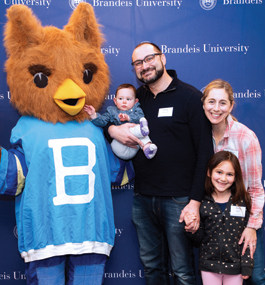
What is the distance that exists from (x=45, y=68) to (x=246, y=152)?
4.62 feet

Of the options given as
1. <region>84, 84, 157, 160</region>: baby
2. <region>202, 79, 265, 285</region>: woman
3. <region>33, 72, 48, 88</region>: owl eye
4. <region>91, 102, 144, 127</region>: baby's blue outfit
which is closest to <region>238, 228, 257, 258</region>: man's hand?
<region>202, 79, 265, 285</region>: woman

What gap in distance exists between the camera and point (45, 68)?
1798 millimetres

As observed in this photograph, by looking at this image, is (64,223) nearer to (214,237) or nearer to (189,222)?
(189,222)

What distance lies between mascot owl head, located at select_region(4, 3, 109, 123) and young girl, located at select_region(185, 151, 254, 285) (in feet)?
3.32

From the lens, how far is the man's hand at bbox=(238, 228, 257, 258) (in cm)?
172

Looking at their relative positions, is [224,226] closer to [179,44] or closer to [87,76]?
[87,76]

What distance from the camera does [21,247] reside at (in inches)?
72.6

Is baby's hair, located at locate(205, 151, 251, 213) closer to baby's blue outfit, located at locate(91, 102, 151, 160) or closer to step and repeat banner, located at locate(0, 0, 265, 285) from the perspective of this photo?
baby's blue outfit, located at locate(91, 102, 151, 160)

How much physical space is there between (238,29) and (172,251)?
1.95m

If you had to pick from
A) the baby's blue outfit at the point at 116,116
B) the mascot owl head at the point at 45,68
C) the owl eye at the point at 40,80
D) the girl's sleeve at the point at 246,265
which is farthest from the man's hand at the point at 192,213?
the owl eye at the point at 40,80

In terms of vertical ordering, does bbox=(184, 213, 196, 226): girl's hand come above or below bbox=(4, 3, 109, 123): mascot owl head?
below

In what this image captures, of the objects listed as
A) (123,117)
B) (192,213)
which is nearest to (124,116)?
(123,117)

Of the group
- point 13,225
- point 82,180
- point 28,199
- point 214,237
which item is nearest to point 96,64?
point 82,180

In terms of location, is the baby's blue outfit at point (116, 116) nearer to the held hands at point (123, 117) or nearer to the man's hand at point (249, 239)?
the held hands at point (123, 117)
